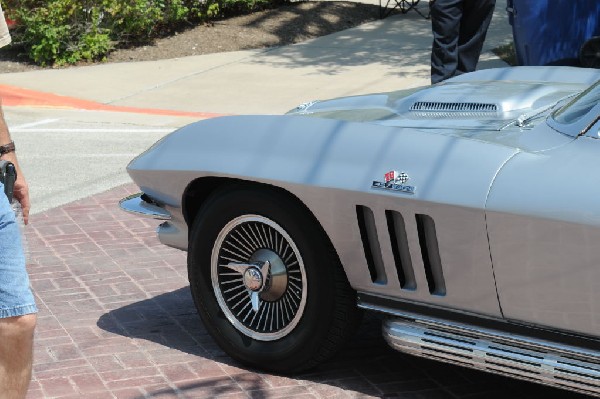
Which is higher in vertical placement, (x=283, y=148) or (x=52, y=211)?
(x=283, y=148)

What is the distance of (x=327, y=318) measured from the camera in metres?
4.85

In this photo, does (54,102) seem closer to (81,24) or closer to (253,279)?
(81,24)

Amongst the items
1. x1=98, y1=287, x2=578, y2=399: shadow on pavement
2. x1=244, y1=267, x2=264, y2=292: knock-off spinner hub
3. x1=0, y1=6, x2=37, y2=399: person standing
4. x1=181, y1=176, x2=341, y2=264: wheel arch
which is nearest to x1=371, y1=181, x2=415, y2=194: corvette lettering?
x1=181, y1=176, x2=341, y2=264: wheel arch

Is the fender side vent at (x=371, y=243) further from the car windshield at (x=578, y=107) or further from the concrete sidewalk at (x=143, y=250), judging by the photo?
the car windshield at (x=578, y=107)

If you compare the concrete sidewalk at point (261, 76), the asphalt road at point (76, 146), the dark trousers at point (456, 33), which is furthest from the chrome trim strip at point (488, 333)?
the concrete sidewalk at point (261, 76)

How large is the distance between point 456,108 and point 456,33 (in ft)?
15.2

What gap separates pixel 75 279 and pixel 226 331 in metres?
1.67

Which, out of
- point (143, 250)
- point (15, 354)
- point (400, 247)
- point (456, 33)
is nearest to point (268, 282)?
point (400, 247)

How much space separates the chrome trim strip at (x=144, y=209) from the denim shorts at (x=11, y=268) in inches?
60.9

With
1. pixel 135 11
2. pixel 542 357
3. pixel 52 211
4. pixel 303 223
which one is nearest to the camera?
pixel 542 357

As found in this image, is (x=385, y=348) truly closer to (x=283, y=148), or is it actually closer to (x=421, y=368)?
(x=421, y=368)

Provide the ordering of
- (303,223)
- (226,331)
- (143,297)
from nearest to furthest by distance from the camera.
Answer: (303,223), (226,331), (143,297)

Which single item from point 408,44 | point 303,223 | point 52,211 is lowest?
point 408,44

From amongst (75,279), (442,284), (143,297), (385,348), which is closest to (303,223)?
(442,284)
